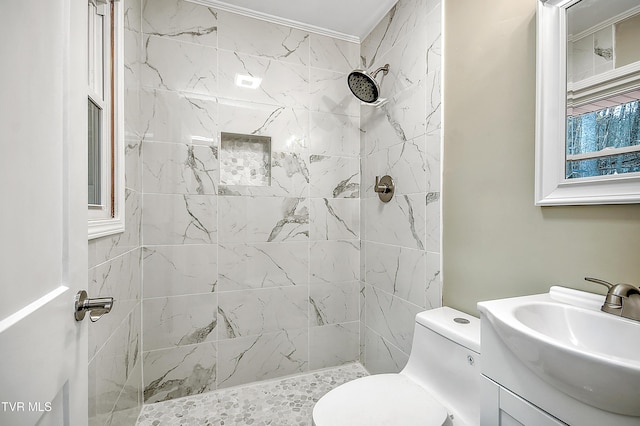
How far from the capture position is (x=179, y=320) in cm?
175

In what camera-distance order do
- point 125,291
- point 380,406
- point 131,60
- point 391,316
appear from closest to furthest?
point 380,406 → point 125,291 → point 131,60 → point 391,316

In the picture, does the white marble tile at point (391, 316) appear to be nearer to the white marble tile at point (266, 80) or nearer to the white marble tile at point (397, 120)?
the white marble tile at point (397, 120)

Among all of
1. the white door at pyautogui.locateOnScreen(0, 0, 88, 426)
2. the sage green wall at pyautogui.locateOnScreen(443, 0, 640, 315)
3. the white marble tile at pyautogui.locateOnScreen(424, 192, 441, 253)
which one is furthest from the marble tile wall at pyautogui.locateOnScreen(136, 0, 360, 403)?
the white door at pyautogui.locateOnScreen(0, 0, 88, 426)

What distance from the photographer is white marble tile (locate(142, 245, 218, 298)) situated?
66.9 inches

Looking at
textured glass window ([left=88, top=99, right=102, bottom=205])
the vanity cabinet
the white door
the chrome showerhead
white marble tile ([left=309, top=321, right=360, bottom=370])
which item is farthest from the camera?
white marble tile ([left=309, top=321, right=360, bottom=370])

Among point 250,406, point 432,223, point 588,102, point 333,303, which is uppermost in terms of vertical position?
point 588,102

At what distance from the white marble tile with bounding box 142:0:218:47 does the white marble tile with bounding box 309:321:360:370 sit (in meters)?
2.05

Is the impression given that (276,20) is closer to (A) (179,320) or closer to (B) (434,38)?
(B) (434,38)

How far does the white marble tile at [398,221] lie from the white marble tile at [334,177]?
178 millimetres

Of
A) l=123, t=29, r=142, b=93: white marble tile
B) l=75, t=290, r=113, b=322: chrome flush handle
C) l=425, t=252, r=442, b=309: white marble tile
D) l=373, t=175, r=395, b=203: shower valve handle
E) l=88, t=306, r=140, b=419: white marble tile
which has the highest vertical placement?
l=123, t=29, r=142, b=93: white marble tile

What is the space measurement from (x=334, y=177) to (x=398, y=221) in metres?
0.60

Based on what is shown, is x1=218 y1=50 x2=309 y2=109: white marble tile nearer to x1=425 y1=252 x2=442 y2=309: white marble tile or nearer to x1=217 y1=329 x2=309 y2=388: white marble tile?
x1=425 y1=252 x2=442 y2=309: white marble tile

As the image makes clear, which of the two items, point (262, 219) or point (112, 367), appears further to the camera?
point (262, 219)

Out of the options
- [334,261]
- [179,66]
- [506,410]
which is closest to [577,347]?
[506,410]
